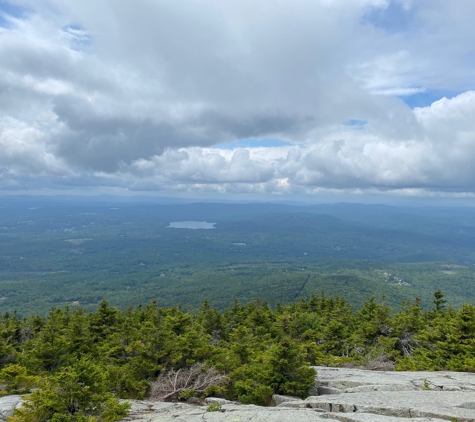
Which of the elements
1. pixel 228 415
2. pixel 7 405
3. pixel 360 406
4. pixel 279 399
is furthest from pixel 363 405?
pixel 7 405

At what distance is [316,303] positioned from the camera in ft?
186

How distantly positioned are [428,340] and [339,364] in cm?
883

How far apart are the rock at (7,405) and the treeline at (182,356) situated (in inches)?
31.1

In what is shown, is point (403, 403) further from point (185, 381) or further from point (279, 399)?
point (185, 381)

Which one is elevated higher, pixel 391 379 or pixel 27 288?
pixel 391 379

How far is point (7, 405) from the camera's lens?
14.1m

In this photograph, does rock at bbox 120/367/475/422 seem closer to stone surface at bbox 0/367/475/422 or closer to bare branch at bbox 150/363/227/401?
stone surface at bbox 0/367/475/422

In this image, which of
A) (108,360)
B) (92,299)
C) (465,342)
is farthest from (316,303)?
(92,299)

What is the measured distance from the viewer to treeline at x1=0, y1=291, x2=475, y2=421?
43.5 feet

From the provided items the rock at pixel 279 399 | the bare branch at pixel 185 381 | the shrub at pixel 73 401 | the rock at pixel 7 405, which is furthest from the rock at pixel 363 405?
the rock at pixel 7 405

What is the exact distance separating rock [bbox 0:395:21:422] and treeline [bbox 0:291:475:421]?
2.59 feet

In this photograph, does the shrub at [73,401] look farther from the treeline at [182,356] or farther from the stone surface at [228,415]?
the stone surface at [228,415]

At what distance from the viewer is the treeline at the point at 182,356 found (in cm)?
1327

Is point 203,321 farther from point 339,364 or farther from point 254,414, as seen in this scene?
point 254,414
